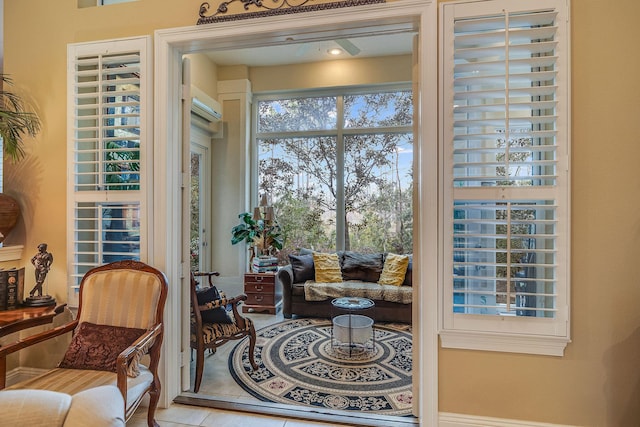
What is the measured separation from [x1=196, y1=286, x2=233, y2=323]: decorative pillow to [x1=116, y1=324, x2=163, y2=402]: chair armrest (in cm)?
76

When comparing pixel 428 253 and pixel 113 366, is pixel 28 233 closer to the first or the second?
pixel 113 366

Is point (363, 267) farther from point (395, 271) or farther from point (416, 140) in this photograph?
point (416, 140)

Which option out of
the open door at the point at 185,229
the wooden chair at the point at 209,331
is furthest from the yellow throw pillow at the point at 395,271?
the open door at the point at 185,229

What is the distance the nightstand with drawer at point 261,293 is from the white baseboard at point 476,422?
3.16 metres

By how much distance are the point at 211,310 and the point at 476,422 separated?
214 centimetres

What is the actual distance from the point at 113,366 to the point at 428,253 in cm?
198

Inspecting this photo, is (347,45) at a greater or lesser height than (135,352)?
greater

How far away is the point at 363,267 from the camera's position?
16.2 ft

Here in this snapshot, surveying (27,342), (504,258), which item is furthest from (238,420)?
(504,258)

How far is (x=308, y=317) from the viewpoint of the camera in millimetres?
4723

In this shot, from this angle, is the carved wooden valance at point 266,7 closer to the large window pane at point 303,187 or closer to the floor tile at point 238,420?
the floor tile at point 238,420

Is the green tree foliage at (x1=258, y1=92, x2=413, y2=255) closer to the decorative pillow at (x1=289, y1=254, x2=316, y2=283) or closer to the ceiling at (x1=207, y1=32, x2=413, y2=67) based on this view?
the ceiling at (x1=207, y1=32, x2=413, y2=67)

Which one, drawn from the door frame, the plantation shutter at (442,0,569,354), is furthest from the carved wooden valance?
the plantation shutter at (442,0,569,354)

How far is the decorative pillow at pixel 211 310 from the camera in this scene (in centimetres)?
290
